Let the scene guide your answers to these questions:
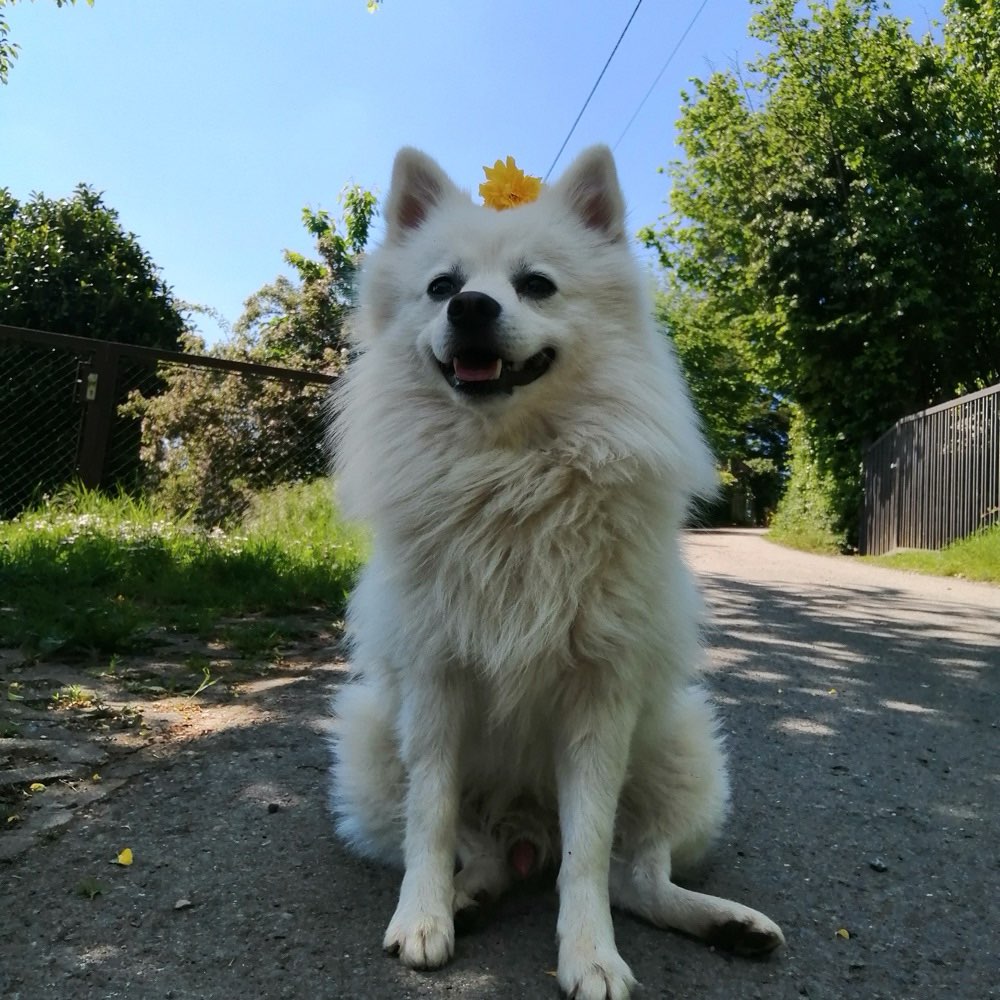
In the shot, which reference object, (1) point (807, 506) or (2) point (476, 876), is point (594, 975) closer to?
(2) point (476, 876)

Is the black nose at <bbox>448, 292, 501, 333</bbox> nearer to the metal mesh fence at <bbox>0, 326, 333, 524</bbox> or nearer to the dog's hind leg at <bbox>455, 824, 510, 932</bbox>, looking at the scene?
the dog's hind leg at <bbox>455, 824, 510, 932</bbox>

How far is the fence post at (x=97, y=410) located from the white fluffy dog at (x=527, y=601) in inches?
221

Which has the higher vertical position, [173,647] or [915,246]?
[915,246]

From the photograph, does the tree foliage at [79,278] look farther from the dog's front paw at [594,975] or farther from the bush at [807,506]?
the dog's front paw at [594,975]

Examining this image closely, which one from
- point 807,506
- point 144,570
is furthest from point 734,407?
point 144,570

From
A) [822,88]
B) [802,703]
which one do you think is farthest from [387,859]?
[822,88]

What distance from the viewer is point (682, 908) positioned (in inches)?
74.0

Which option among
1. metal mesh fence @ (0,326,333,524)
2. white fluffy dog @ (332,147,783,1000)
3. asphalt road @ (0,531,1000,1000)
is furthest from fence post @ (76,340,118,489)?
white fluffy dog @ (332,147,783,1000)

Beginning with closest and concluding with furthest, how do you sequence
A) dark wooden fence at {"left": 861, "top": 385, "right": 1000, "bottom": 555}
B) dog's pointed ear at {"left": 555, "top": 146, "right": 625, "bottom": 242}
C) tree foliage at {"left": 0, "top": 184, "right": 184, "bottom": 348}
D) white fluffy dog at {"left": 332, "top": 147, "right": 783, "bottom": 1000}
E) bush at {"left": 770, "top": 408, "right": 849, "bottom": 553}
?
white fluffy dog at {"left": 332, "top": 147, "right": 783, "bottom": 1000} < dog's pointed ear at {"left": 555, "top": 146, "right": 625, "bottom": 242} < dark wooden fence at {"left": 861, "top": 385, "right": 1000, "bottom": 555} < tree foliage at {"left": 0, "top": 184, "right": 184, "bottom": 348} < bush at {"left": 770, "top": 408, "right": 849, "bottom": 553}

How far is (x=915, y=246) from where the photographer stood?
1480 cm

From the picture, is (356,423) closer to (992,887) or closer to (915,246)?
(992,887)

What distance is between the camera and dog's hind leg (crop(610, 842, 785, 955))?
180cm

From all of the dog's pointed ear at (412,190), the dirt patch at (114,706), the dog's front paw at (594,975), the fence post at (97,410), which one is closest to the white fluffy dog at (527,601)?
the dog's front paw at (594,975)

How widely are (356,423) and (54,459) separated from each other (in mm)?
6052
